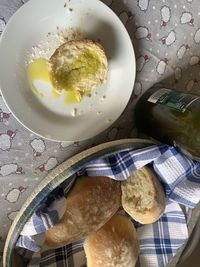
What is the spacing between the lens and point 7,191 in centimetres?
85

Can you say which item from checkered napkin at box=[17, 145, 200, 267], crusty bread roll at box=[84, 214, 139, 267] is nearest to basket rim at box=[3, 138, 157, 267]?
checkered napkin at box=[17, 145, 200, 267]

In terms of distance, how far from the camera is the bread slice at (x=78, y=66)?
0.76 m

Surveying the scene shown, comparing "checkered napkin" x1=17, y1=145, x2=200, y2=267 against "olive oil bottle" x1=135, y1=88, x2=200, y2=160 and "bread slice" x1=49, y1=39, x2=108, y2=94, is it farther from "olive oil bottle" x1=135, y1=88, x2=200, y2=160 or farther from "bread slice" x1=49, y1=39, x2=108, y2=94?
"bread slice" x1=49, y1=39, x2=108, y2=94

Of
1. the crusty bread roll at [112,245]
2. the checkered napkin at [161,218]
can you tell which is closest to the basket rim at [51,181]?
the checkered napkin at [161,218]

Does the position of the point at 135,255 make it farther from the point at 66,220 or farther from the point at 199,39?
the point at 199,39

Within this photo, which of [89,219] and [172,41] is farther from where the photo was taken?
[172,41]

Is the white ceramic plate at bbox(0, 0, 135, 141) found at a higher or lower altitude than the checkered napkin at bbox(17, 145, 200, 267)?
higher

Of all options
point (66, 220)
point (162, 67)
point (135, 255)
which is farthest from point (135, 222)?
point (162, 67)

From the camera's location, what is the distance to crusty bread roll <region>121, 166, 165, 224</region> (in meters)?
0.87

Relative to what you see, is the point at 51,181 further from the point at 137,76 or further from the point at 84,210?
the point at 137,76

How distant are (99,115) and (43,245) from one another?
266 mm

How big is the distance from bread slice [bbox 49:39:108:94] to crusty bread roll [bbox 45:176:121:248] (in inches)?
6.8

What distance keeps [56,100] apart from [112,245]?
30cm

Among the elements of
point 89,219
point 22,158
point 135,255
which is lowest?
point 135,255
